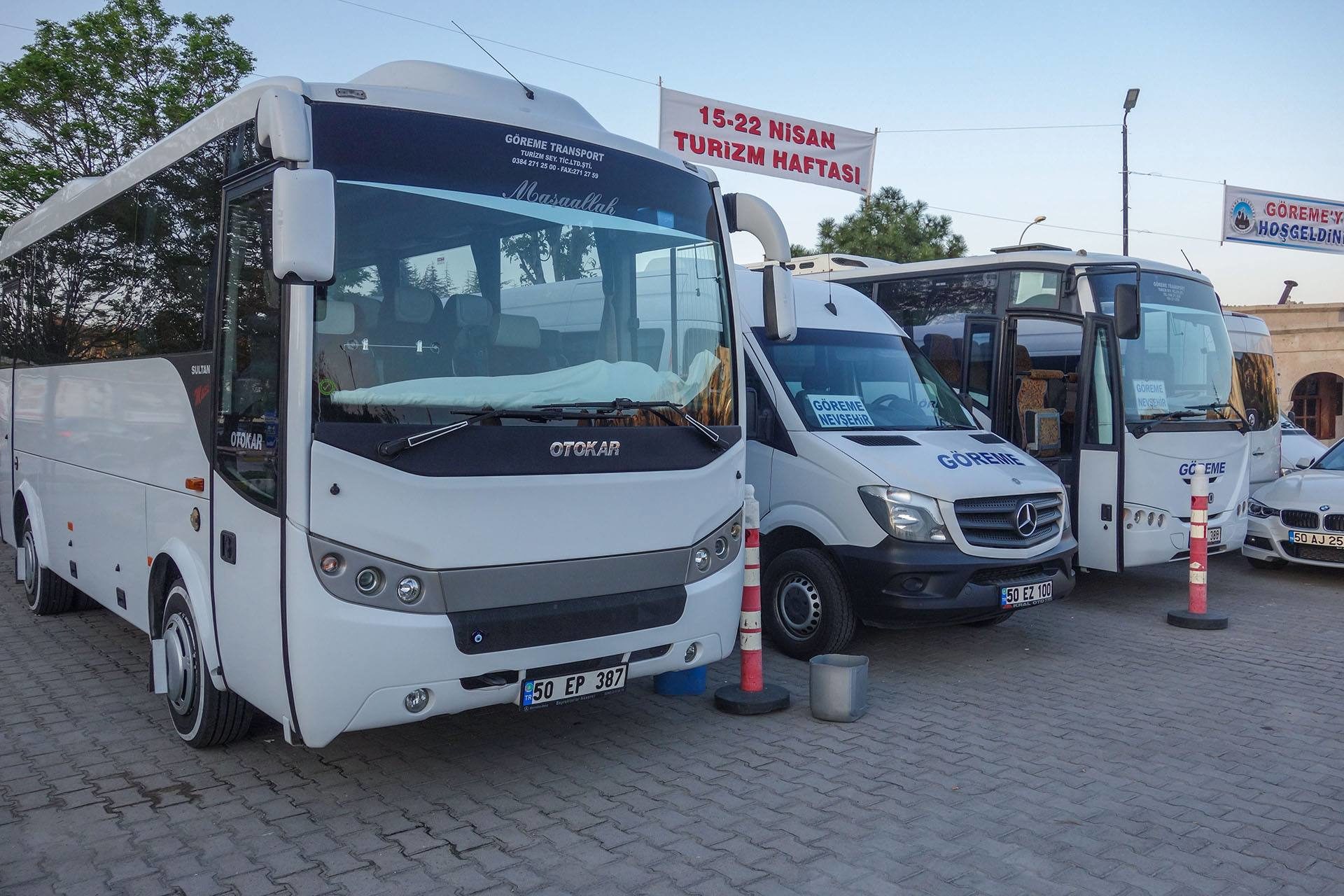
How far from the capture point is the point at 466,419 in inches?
177

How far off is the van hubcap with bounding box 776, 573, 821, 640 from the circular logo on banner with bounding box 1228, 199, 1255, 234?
18.8 m

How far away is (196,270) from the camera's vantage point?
5.20 metres

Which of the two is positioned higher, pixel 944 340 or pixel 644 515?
pixel 944 340

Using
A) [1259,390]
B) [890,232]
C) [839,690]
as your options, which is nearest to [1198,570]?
[839,690]

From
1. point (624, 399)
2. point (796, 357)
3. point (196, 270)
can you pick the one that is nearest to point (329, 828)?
point (624, 399)

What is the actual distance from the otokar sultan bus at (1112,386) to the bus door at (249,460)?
689 centimetres

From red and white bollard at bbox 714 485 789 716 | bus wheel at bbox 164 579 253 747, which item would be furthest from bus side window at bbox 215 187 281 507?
red and white bollard at bbox 714 485 789 716

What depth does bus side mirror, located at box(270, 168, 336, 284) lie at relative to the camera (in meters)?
4.04

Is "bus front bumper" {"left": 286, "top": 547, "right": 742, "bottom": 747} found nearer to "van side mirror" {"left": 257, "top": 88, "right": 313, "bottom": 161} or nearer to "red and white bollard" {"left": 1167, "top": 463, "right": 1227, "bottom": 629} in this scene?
"van side mirror" {"left": 257, "top": 88, "right": 313, "bottom": 161}

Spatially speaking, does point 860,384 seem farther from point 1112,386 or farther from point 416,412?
point 416,412

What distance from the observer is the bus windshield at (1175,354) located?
9.71 meters

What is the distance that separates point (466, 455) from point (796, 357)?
161 inches

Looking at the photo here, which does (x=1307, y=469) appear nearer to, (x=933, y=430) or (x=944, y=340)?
(x=944, y=340)

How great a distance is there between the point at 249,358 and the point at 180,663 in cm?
179
